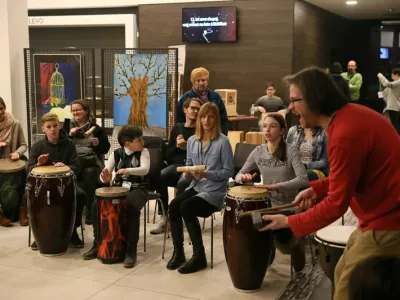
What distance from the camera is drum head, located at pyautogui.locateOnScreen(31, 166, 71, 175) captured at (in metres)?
3.99

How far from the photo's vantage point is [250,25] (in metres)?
9.86

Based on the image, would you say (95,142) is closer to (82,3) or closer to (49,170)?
(49,170)

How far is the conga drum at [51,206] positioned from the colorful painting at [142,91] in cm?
222

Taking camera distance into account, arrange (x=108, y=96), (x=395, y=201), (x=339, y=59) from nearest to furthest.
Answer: (x=395, y=201) → (x=108, y=96) → (x=339, y=59)

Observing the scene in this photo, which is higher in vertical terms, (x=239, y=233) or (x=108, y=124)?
(x=108, y=124)

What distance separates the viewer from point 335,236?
2754 mm

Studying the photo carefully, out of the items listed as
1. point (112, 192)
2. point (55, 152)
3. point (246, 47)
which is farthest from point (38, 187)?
point (246, 47)

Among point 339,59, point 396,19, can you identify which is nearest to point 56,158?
point 339,59

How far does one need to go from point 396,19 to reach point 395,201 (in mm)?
13819

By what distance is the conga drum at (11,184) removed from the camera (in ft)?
16.2

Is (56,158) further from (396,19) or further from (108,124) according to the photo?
(396,19)

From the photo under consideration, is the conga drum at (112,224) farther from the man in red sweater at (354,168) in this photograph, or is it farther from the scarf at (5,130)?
the man in red sweater at (354,168)

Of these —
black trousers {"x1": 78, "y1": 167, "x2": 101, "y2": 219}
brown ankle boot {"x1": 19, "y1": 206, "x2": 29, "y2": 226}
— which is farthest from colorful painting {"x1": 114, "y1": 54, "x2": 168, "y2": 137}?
brown ankle boot {"x1": 19, "y1": 206, "x2": 29, "y2": 226}

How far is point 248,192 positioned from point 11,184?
8.67ft
